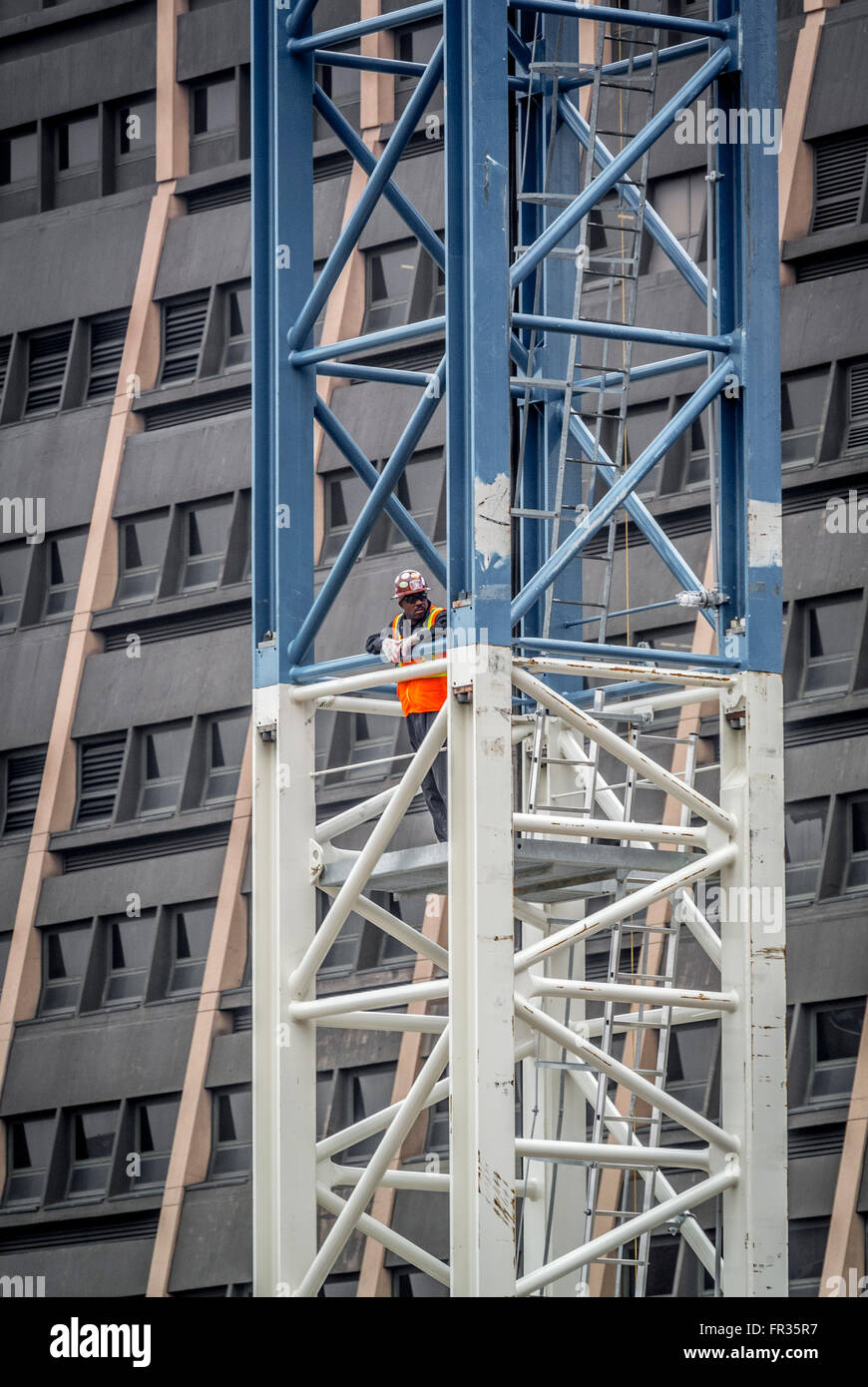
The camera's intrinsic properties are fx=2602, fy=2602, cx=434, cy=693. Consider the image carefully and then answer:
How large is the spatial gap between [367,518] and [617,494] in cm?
234

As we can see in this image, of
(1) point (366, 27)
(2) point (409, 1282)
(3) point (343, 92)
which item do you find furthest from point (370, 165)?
(2) point (409, 1282)

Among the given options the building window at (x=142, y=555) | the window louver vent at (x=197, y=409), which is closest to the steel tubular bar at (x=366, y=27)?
the window louver vent at (x=197, y=409)

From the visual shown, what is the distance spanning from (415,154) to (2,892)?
15.4 metres

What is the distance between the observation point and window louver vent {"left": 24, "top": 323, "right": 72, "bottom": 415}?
49875 mm

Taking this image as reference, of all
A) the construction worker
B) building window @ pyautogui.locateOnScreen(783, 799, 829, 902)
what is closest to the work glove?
the construction worker

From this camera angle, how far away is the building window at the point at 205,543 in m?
46.9

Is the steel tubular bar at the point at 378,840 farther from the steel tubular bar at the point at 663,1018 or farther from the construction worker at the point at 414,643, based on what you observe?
the steel tubular bar at the point at 663,1018

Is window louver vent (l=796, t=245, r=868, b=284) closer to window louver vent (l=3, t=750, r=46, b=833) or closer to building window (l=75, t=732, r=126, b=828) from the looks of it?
building window (l=75, t=732, r=126, b=828)

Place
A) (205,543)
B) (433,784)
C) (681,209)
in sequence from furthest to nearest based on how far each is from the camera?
(205,543), (681,209), (433,784)

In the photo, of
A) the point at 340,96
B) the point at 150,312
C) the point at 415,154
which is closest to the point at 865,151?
the point at 415,154

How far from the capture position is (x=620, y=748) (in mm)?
23594

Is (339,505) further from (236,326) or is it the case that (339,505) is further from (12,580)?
(12,580)

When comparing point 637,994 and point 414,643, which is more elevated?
point 414,643

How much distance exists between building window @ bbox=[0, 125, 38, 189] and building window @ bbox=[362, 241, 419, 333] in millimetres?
9063
